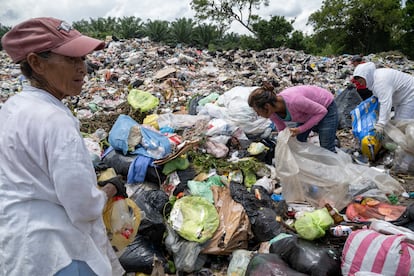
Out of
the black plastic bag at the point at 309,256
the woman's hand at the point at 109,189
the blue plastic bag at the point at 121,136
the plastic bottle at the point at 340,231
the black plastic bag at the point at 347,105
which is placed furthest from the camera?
the black plastic bag at the point at 347,105

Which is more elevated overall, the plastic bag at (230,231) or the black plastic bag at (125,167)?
the black plastic bag at (125,167)

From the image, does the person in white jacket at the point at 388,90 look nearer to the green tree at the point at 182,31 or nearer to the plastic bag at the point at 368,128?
the plastic bag at the point at 368,128

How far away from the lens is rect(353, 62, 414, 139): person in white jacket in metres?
3.52

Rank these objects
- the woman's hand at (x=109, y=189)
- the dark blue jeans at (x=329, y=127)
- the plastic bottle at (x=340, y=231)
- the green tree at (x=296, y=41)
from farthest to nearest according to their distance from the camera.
A: the green tree at (x=296, y=41) < the dark blue jeans at (x=329, y=127) < the plastic bottle at (x=340, y=231) < the woman's hand at (x=109, y=189)

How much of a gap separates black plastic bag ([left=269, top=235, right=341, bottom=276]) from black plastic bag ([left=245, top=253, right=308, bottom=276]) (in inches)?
1.9

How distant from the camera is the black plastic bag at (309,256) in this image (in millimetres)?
1965

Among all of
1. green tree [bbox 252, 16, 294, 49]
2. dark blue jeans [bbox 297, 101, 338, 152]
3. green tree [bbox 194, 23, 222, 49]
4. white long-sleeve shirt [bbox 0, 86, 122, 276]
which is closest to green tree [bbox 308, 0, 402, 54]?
green tree [bbox 252, 16, 294, 49]

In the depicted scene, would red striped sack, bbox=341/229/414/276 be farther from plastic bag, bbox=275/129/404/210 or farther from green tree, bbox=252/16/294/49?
green tree, bbox=252/16/294/49

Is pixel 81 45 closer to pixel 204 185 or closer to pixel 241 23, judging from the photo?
pixel 204 185

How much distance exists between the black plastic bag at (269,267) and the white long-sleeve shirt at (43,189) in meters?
1.18

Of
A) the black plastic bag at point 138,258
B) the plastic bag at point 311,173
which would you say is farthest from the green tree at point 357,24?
the black plastic bag at point 138,258

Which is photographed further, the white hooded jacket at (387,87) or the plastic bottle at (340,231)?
the white hooded jacket at (387,87)

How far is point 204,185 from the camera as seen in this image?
3.10 metres

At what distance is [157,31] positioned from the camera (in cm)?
1574
